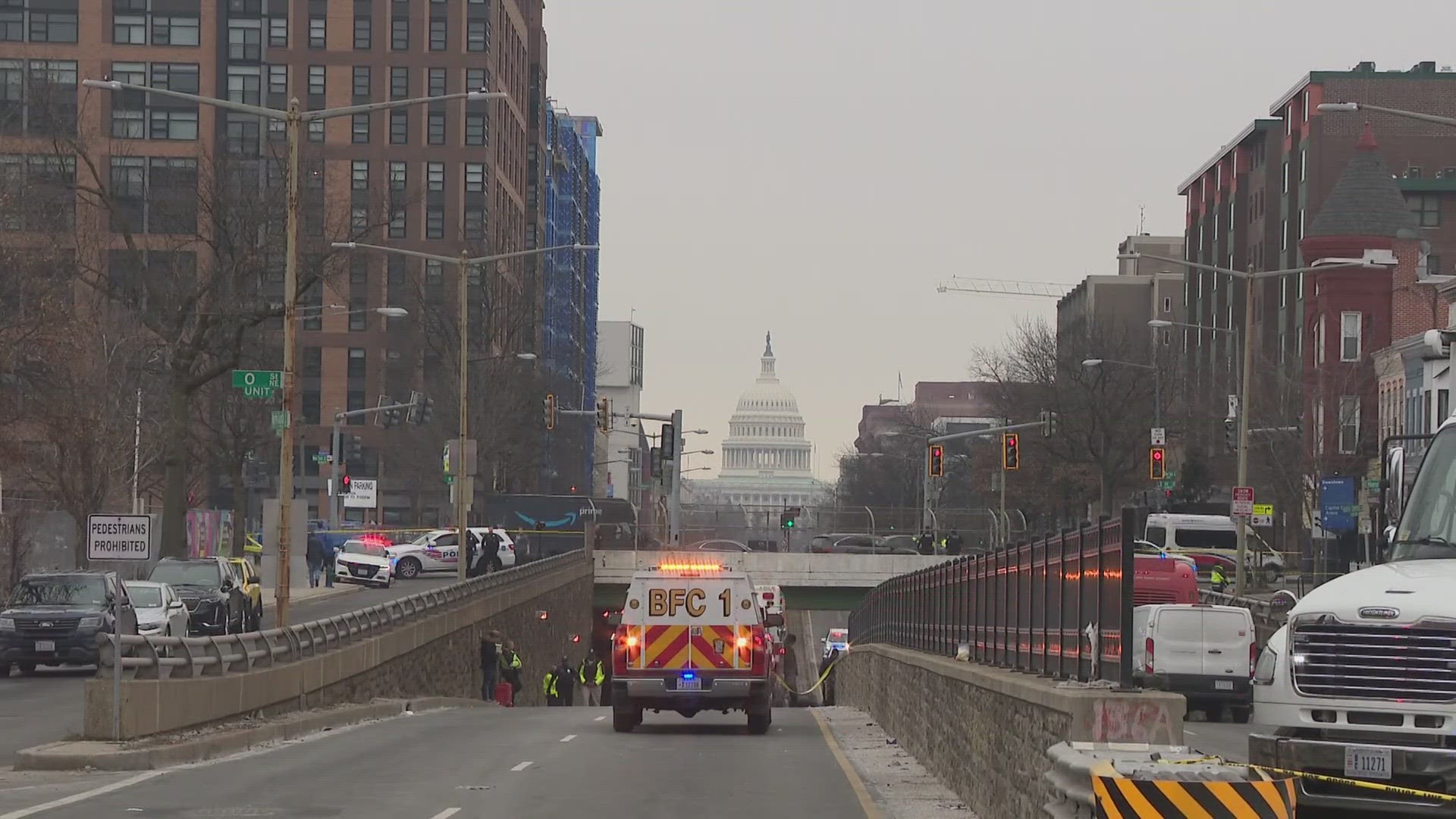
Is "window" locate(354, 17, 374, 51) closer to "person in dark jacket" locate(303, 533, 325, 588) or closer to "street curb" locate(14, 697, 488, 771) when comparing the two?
"person in dark jacket" locate(303, 533, 325, 588)

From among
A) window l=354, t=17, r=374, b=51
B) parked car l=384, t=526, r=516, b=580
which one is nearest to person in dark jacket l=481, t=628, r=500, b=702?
parked car l=384, t=526, r=516, b=580

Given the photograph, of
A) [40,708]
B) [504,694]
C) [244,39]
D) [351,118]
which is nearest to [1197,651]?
[40,708]

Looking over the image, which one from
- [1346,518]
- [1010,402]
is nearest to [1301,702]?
[1346,518]

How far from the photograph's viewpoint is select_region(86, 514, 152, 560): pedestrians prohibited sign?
2297 centimetres

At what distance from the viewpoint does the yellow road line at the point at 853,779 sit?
2016 cm

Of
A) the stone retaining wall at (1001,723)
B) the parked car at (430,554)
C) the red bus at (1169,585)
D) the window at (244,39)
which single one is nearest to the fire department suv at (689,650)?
the stone retaining wall at (1001,723)

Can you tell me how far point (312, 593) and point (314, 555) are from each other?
34.5 feet

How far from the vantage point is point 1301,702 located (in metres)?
12.7

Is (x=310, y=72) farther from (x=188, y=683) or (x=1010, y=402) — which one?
(x=188, y=683)

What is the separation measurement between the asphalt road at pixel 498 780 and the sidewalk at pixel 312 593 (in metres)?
30.6

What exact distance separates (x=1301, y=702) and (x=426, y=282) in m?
105

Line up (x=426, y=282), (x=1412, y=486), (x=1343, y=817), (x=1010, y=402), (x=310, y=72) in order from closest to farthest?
(x=1343, y=817) < (x=1412, y=486) < (x=1010, y=402) < (x=426, y=282) < (x=310, y=72)

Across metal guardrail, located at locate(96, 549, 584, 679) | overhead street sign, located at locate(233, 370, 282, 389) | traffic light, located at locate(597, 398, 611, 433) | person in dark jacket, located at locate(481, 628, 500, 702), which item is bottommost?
person in dark jacket, located at locate(481, 628, 500, 702)

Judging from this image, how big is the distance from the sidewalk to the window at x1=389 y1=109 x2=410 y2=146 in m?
56.6
